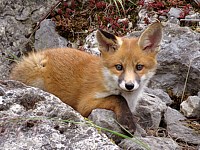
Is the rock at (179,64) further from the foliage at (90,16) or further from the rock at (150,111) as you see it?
the foliage at (90,16)

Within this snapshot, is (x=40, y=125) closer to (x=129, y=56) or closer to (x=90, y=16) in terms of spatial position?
(x=129, y=56)

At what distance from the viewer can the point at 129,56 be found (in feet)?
16.9

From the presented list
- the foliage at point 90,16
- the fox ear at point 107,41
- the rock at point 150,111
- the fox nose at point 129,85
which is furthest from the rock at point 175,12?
the fox nose at point 129,85

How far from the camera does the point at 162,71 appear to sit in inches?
260

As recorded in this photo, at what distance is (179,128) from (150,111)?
0.40 meters

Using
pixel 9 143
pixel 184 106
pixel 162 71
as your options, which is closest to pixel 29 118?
pixel 9 143

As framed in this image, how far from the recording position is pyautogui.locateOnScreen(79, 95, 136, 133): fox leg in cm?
473

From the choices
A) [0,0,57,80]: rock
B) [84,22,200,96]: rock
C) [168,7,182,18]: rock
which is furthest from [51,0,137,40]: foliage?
[84,22,200,96]: rock

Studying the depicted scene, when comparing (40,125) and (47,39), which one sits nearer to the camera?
(40,125)

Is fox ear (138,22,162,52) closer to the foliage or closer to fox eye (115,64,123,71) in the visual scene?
fox eye (115,64,123,71)

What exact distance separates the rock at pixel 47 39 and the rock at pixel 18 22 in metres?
0.20

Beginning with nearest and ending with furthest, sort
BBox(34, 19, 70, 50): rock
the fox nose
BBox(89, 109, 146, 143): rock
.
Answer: BBox(89, 109, 146, 143): rock < the fox nose < BBox(34, 19, 70, 50): rock

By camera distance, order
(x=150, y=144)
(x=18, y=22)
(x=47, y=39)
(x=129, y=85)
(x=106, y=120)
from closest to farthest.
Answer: (x=150, y=144) → (x=106, y=120) → (x=129, y=85) → (x=47, y=39) → (x=18, y=22)

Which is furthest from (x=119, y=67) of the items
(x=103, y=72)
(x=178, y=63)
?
(x=178, y=63)
